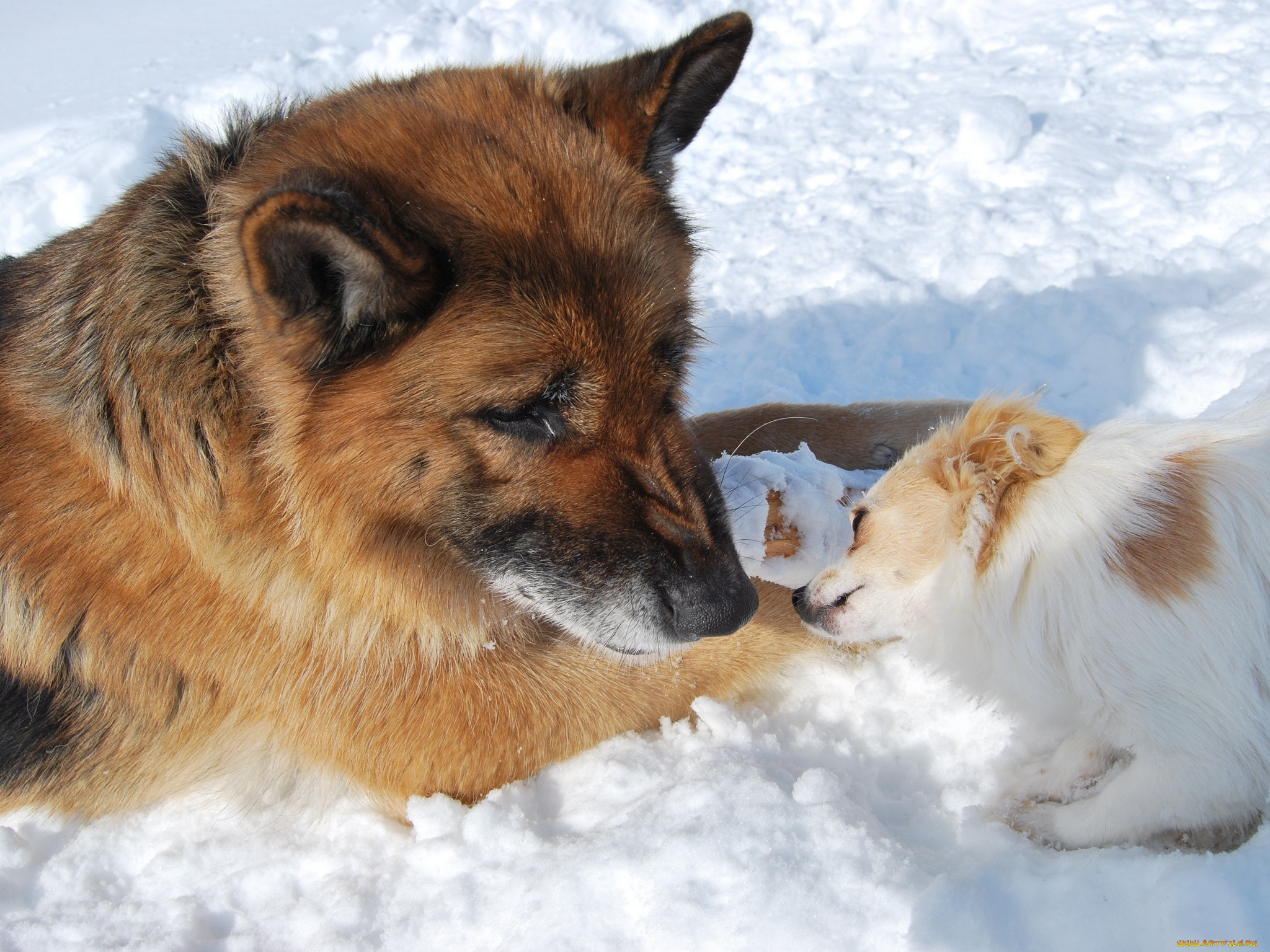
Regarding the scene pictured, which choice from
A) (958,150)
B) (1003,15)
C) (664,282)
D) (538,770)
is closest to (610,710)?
(538,770)

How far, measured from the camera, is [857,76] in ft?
22.9

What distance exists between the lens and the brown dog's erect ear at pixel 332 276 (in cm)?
167

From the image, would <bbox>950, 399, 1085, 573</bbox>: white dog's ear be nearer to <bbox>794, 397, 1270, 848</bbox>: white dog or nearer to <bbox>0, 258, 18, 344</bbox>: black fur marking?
<bbox>794, 397, 1270, 848</bbox>: white dog

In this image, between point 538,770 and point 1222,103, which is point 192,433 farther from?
Answer: point 1222,103

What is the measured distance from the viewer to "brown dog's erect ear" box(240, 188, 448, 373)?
1672mm

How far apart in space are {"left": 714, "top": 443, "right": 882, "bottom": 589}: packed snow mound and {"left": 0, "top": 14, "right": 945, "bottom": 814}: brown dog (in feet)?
1.80

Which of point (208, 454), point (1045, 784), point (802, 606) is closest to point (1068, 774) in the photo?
point (1045, 784)

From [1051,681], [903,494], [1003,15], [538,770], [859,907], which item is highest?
[1003,15]

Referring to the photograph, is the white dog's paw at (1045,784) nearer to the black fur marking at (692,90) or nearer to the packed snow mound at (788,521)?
the packed snow mound at (788,521)

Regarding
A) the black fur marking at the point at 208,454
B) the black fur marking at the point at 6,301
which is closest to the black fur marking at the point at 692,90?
the black fur marking at the point at 208,454

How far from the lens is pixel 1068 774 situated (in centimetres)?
264

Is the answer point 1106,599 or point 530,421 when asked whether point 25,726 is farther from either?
point 1106,599

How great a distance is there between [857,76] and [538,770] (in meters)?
6.25

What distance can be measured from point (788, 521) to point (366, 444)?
60.1 inches
